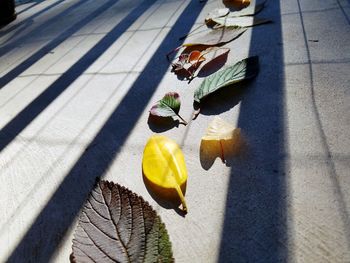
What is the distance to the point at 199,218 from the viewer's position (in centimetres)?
94

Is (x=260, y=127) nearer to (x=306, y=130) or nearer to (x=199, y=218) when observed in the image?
(x=306, y=130)

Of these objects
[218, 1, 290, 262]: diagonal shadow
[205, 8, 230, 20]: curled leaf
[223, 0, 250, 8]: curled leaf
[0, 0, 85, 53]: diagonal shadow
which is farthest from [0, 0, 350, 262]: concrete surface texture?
[0, 0, 85, 53]: diagonal shadow

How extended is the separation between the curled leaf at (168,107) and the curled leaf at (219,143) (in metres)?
0.17

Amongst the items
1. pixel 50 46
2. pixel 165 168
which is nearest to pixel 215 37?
pixel 165 168

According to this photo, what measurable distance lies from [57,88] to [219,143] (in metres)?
1.27

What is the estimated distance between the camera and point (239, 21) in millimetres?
2135

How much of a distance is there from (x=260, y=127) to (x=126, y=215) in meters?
0.62

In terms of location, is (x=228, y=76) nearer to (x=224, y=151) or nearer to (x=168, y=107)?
(x=168, y=107)

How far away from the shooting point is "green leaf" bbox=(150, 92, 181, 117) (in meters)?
1.39

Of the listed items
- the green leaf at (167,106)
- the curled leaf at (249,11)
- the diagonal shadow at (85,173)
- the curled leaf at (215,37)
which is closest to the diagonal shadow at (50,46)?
the diagonal shadow at (85,173)

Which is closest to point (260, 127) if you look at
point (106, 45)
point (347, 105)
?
point (347, 105)

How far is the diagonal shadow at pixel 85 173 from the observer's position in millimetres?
997

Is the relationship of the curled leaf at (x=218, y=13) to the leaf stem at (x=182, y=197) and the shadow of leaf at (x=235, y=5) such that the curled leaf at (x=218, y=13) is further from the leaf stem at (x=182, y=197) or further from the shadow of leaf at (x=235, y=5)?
the leaf stem at (x=182, y=197)

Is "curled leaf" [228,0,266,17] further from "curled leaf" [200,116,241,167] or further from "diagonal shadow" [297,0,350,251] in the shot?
"curled leaf" [200,116,241,167]
